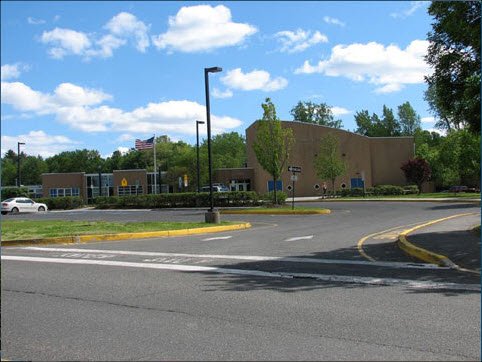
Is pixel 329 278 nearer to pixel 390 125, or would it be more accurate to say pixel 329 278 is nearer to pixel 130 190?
pixel 130 190

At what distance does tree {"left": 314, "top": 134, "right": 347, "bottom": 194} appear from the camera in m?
54.3

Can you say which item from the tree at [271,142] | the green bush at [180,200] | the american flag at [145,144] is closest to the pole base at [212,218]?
the tree at [271,142]

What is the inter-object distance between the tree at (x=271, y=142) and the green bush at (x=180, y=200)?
3.07 metres

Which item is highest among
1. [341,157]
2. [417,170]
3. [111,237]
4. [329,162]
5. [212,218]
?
[341,157]

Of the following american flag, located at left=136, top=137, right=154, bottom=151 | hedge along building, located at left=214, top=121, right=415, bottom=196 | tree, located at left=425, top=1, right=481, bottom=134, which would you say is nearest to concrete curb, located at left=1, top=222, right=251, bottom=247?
tree, located at left=425, top=1, right=481, bottom=134

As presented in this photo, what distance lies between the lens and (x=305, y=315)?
6.70 m

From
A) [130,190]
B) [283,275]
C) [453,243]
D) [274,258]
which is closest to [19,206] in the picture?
[130,190]

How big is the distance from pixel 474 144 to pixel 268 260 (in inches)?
1633

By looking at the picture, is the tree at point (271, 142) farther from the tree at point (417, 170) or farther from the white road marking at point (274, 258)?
the tree at point (417, 170)

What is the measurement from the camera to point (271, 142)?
3606 centimetres

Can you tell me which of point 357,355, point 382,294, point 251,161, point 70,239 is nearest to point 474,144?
point 251,161

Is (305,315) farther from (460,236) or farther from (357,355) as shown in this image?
(460,236)

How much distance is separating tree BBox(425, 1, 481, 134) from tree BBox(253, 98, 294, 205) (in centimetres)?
2170

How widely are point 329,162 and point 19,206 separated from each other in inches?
1171
